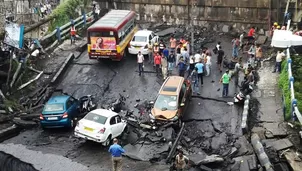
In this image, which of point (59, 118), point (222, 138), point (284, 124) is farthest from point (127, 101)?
point (284, 124)

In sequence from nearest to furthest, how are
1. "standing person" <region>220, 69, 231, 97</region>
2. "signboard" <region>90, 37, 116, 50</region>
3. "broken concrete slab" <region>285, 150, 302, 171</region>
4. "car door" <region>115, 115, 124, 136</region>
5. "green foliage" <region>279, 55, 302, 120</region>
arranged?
"broken concrete slab" <region>285, 150, 302, 171</region>
"green foliage" <region>279, 55, 302, 120</region>
"car door" <region>115, 115, 124, 136</region>
"standing person" <region>220, 69, 231, 97</region>
"signboard" <region>90, 37, 116, 50</region>

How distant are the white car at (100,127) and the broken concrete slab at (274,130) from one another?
7.13m

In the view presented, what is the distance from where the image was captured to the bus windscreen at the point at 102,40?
28.9m

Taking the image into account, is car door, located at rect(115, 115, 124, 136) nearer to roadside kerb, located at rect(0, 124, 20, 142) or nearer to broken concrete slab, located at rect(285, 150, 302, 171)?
roadside kerb, located at rect(0, 124, 20, 142)

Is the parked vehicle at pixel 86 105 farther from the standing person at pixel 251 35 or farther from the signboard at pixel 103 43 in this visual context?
the standing person at pixel 251 35

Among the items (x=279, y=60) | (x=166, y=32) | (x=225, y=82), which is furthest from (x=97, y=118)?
(x=166, y=32)

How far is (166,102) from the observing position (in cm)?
2314

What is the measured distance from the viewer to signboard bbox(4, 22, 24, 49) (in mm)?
27519

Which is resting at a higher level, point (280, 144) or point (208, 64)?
point (208, 64)

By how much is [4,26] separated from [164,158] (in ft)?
51.4

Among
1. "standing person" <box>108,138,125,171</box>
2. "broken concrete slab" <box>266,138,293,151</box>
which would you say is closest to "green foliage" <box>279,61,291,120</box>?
"broken concrete slab" <box>266,138,293,151</box>

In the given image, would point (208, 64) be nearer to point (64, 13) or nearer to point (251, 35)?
point (251, 35)

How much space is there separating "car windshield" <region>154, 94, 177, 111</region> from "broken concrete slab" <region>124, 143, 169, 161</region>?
2.59 m

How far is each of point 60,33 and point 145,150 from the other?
1636cm
